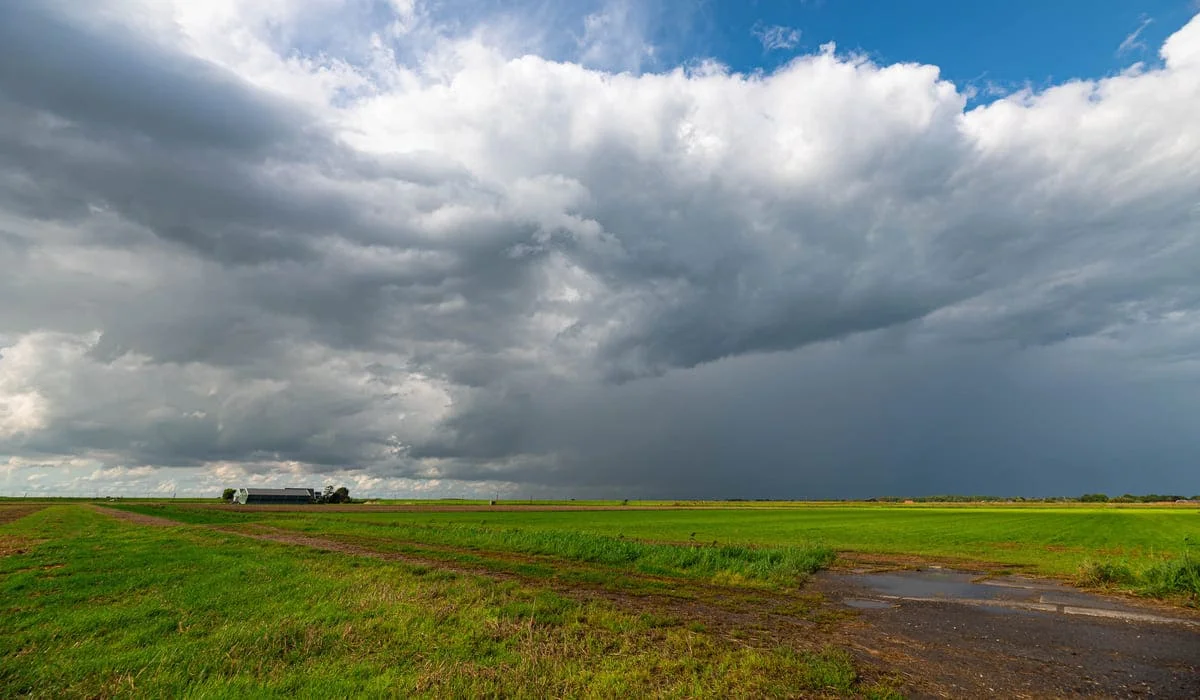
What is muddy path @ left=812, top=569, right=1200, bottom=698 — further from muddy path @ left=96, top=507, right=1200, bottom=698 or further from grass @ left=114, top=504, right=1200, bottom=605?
grass @ left=114, top=504, right=1200, bottom=605

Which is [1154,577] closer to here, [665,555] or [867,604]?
[867,604]

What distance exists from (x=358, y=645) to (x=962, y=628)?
17.7 metres

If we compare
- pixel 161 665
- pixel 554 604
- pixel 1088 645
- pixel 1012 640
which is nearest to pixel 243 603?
pixel 161 665

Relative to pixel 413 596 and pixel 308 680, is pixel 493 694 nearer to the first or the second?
pixel 308 680

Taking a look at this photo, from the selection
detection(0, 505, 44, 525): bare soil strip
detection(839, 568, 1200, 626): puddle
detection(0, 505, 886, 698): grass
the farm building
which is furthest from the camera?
the farm building

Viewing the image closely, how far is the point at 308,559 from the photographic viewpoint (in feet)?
95.2

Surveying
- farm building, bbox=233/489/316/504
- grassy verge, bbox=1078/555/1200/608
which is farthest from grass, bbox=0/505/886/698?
farm building, bbox=233/489/316/504

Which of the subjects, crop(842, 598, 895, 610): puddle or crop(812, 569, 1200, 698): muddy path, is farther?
crop(842, 598, 895, 610): puddle

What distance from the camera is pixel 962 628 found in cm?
1797

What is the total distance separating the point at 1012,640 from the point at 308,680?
18415 mm

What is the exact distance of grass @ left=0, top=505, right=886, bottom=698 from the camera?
10.8 metres

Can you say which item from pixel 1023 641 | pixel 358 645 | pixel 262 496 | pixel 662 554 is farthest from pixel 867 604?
pixel 262 496

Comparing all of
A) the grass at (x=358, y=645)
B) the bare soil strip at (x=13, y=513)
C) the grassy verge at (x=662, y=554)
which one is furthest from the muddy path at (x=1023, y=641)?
the bare soil strip at (x=13, y=513)

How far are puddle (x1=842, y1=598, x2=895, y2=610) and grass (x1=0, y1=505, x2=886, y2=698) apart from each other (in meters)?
8.95
